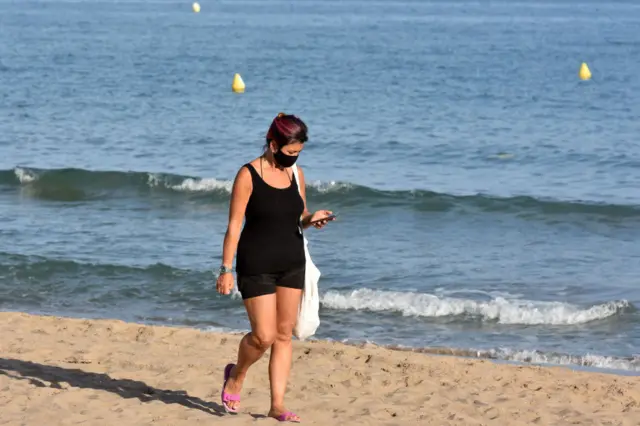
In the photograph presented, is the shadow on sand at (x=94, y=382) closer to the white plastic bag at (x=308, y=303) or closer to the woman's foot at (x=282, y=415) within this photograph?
the woman's foot at (x=282, y=415)

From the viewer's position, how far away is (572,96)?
30.2 m

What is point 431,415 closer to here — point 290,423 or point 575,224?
point 290,423

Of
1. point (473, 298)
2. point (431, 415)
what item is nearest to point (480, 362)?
point (431, 415)

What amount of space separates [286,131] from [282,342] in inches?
47.6

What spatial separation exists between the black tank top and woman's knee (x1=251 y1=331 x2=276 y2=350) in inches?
13.5

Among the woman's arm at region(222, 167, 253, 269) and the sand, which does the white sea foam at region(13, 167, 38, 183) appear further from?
the woman's arm at region(222, 167, 253, 269)

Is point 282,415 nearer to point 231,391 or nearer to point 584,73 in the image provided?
point 231,391

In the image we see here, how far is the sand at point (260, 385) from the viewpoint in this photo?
6.65 m

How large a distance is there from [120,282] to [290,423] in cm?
619

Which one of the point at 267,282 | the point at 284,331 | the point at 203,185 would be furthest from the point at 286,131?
the point at 203,185

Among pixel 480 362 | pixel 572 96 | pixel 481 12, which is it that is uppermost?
pixel 481 12

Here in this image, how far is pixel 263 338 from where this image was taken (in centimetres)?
586

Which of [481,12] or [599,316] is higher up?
[481,12]

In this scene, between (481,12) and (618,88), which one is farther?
(481,12)
